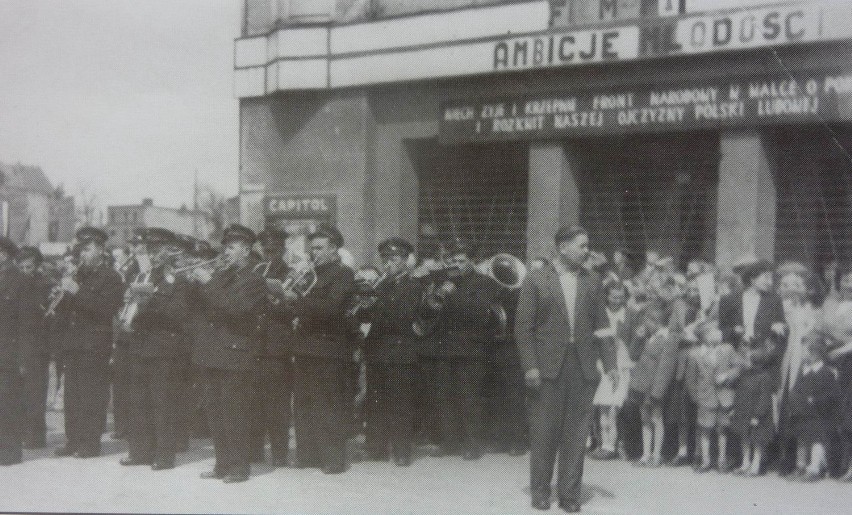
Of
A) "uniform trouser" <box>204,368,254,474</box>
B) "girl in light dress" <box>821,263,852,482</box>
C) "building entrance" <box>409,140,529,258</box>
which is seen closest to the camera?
"uniform trouser" <box>204,368,254,474</box>

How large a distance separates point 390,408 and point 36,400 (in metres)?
3.05

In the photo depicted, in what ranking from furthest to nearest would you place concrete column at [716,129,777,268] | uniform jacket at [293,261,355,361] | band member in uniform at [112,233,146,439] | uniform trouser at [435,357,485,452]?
concrete column at [716,129,777,268] < band member in uniform at [112,233,146,439] < uniform trouser at [435,357,485,452] < uniform jacket at [293,261,355,361]

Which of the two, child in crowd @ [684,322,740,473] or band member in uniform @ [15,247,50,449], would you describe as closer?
child in crowd @ [684,322,740,473]

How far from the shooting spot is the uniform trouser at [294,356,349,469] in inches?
307

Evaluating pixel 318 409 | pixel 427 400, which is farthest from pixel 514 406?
pixel 318 409

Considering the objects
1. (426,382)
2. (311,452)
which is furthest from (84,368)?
(426,382)

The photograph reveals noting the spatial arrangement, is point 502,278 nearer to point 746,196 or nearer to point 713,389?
point 713,389

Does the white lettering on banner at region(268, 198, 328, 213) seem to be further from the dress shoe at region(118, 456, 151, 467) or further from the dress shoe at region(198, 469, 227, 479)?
the dress shoe at region(198, 469, 227, 479)

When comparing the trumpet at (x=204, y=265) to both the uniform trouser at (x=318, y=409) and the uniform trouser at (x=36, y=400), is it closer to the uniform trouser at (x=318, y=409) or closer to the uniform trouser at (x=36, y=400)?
the uniform trouser at (x=318, y=409)

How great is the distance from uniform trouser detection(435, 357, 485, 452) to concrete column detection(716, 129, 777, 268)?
341 cm

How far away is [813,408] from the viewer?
753 cm

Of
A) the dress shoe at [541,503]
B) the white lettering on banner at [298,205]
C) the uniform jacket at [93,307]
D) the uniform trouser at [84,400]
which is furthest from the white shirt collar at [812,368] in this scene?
the white lettering on banner at [298,205]

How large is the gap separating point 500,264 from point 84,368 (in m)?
3.73

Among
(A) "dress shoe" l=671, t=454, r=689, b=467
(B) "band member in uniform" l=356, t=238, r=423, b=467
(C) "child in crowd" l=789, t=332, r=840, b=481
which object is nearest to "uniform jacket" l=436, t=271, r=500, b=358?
(B) "band member in uniform" l=356, t=238, r=423, b=467
